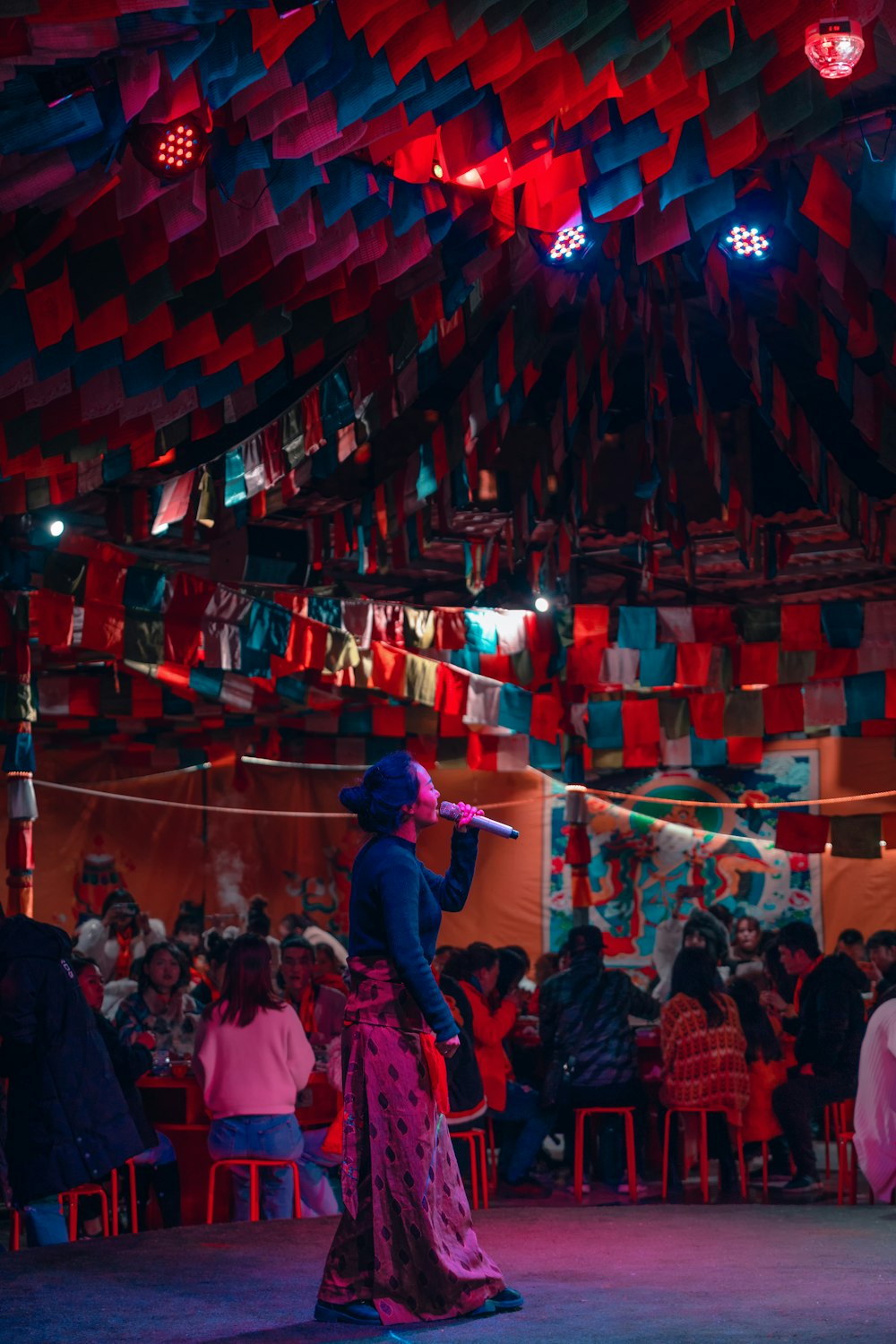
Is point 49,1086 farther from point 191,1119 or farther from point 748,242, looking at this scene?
point 748,242

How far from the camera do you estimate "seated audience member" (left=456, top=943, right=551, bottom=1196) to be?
818 cm

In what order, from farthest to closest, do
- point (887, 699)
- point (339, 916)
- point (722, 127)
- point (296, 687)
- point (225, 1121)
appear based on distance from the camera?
point (339, 916)
point (296, 687)
point (887, 699)
point (225, 1121)
point (722, 127)

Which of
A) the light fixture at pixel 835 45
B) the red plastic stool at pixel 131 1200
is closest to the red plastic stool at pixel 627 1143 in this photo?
the red plastic stool at pixel 131 1200

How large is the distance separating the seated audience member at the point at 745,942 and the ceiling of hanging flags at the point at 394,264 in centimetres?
348

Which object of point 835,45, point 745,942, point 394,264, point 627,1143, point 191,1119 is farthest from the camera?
point 745,942

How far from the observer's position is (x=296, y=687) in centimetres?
1002

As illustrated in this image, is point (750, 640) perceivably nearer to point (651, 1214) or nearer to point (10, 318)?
point (651, 1214)

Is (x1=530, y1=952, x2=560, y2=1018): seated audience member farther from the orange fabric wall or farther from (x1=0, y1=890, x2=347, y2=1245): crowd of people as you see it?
the orange fabric wall

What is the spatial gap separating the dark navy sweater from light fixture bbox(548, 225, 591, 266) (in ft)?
12.1

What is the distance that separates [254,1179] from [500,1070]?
2209mm

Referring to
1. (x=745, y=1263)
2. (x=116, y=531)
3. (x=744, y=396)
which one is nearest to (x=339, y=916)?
(x=744, y=396)

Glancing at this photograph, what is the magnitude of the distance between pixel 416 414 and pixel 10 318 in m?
5.45

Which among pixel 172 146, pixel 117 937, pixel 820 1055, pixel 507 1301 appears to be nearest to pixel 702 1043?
pixel 820 1055

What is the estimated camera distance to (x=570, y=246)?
7.53 m
